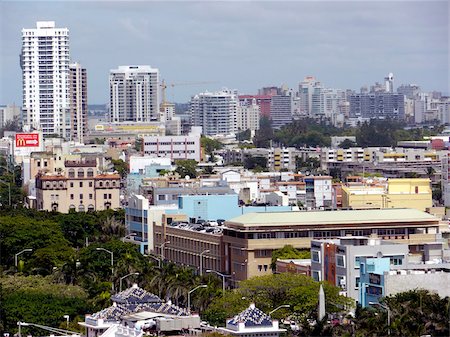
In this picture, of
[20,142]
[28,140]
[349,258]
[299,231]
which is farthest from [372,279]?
[20,142]

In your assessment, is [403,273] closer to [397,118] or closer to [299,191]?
[299,191]

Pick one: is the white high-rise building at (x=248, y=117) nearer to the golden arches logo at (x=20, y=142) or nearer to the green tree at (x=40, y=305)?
the golden arches logo at (x=20, y=142)

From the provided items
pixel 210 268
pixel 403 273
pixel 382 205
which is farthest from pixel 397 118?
pixel 403 273

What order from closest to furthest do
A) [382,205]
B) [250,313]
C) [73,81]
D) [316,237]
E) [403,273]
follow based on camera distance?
1. [250,313]
2. [403,273]
3. [316,237]
4. [382,205]
5. [73,81]

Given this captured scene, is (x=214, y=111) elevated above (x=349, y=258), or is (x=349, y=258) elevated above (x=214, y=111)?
(x=214, y=111)

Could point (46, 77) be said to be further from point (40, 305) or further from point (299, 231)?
point (40, 305)

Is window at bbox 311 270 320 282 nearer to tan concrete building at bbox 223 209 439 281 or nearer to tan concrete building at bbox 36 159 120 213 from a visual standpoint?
tan concrete building at bbox 223 209 439 281
